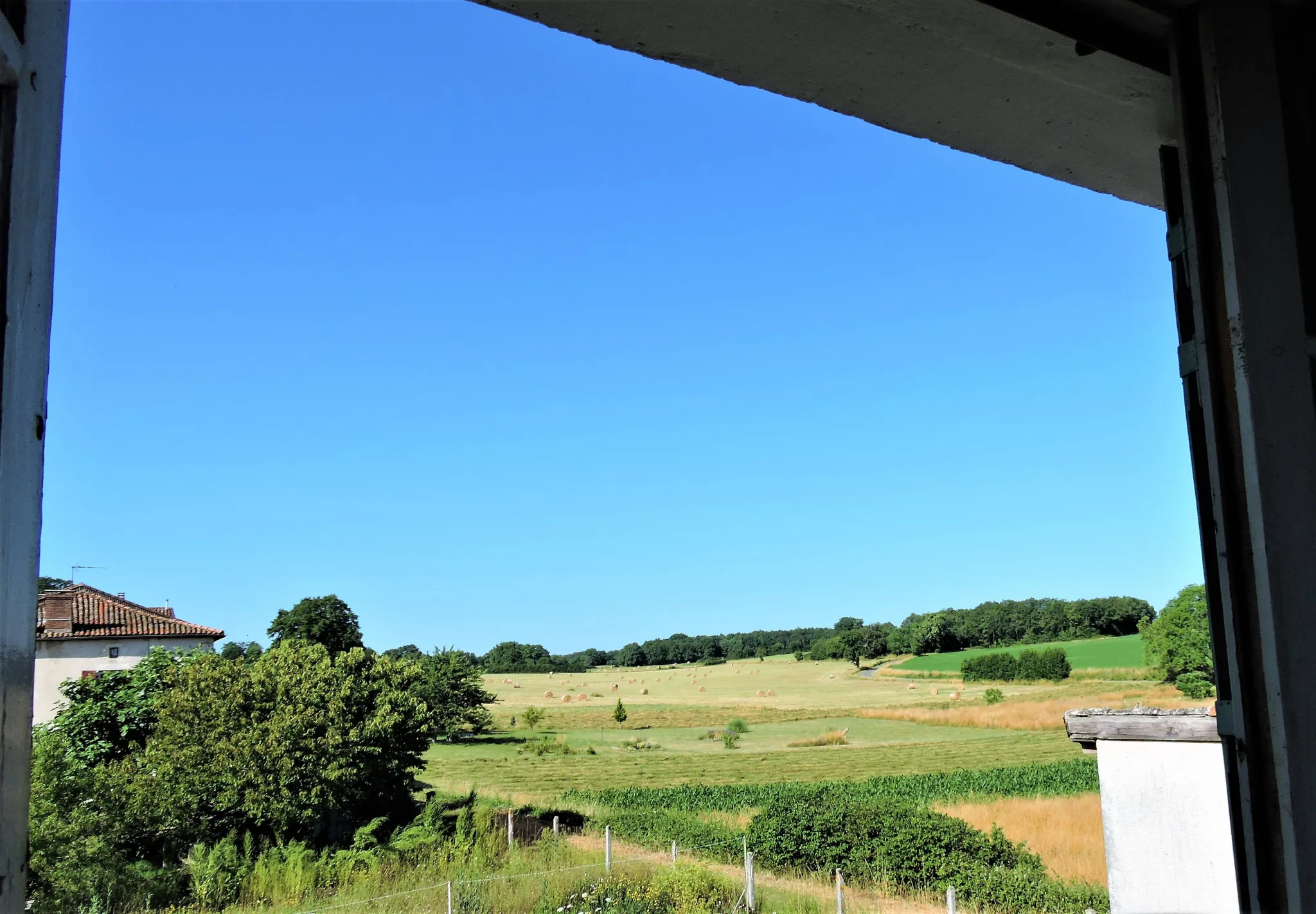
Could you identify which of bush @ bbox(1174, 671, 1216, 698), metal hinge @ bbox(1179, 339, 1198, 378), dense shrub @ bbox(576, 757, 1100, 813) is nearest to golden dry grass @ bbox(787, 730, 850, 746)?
dense shrub @ bbox(576, 757, 1100, 813)

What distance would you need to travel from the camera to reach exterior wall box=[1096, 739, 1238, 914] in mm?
4121

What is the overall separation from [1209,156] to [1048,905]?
550 inches

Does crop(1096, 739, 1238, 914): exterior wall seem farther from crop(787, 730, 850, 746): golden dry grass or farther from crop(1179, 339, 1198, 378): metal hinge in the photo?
crop(787, 730, 850, 746): golden dry grass

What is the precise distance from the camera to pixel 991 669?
4547 centimetres

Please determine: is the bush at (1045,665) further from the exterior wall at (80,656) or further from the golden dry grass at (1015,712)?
the exterior wall at (80,656)

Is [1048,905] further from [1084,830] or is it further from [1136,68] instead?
[1136,68]

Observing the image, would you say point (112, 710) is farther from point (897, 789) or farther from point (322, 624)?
point (897, 789)

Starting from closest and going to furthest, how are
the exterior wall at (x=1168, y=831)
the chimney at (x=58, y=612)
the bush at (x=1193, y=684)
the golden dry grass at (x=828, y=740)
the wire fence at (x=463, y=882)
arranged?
the exterior wall at (x=1168, y=831) < the wire fence at (x=463, y=882) < the chimney at (x=58, y=612) < the bush at (x=1193, y=684) < the golden dry grass at (x=828, y=740)

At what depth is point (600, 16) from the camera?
112cm

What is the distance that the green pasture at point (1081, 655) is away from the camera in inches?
1655

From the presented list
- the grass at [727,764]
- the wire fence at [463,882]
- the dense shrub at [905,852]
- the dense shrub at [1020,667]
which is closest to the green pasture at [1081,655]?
the dense shrub at [1020,667]

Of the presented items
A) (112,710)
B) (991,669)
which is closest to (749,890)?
(112,710)

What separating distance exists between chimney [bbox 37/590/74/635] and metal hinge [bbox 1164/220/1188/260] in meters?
20.6

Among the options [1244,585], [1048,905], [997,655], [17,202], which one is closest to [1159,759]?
[1244,585]
